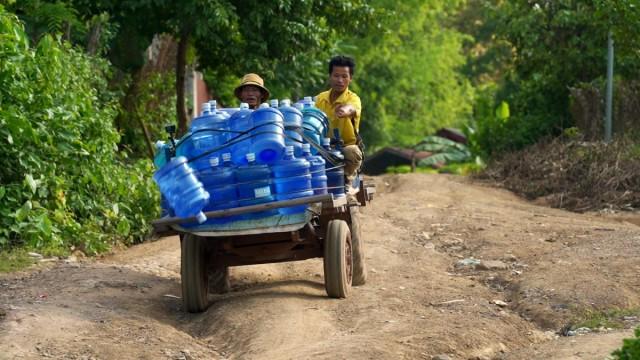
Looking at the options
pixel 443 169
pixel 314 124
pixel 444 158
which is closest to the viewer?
pixel 314 124

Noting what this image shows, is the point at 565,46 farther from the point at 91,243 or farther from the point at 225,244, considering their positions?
the point at 225,244

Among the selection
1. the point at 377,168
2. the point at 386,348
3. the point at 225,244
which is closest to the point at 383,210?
the point at 225,244

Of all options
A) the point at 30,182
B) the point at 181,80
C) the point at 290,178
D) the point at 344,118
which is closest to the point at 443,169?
the point at 181,80

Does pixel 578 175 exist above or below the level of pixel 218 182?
below

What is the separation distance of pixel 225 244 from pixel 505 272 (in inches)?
132

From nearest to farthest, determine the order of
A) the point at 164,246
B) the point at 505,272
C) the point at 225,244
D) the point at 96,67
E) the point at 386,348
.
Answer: the point at 386,348, the point at 225,244, the point at 505,272, the point at 164,246, the point at 96,67

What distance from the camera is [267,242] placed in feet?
31.1

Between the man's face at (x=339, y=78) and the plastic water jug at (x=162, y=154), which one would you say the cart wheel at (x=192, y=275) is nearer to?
the plastic water jug at (x=162, y=154)

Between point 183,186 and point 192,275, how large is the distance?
44.4 inches

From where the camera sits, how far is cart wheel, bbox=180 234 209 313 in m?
9.49

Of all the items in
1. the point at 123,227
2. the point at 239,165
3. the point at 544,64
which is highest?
the point at 544,64

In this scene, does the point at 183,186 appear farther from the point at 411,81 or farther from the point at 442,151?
the point at 411,81

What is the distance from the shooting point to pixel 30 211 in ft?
39.8

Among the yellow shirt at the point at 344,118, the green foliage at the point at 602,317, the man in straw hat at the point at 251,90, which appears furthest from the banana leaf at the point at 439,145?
the green foliage at the point at 602,317
